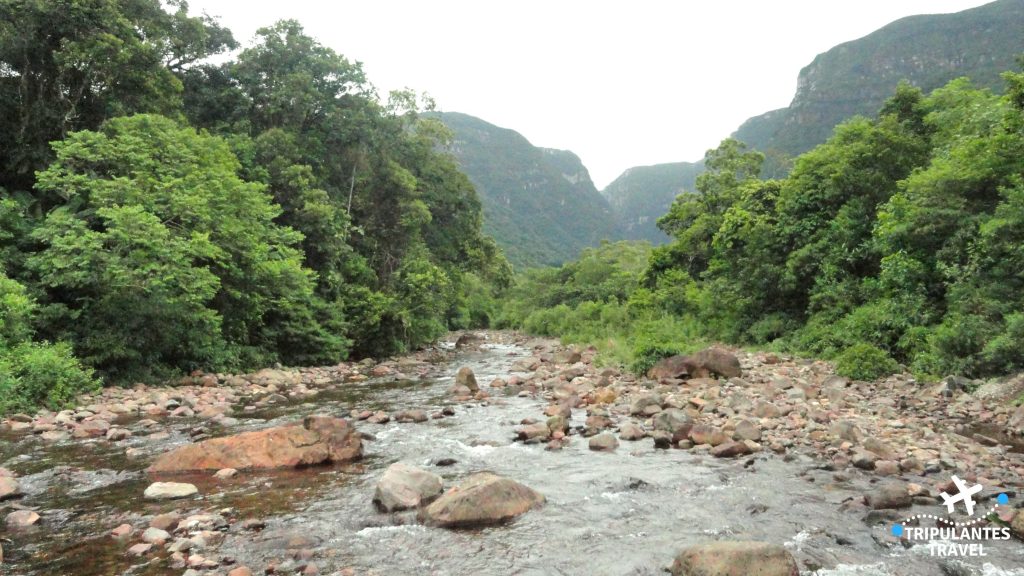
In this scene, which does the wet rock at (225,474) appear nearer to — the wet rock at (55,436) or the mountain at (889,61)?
the wet rock at (55,436)

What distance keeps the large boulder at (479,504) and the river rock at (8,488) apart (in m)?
4.97

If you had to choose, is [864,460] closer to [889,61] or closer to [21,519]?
[21,519]

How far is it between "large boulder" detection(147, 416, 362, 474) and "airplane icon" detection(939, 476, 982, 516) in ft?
25.2

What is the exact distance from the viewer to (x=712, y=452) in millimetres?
9016

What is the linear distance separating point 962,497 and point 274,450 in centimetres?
875

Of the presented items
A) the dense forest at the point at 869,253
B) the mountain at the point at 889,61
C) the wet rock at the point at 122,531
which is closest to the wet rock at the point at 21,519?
the wet rock at the point at 122,531

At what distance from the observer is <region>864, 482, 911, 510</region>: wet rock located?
20.6ft

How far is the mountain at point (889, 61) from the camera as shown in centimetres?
8244

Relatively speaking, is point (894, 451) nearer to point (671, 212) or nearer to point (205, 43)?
point (671, 212)

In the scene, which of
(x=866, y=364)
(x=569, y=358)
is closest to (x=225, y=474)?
(x=866, y=364)

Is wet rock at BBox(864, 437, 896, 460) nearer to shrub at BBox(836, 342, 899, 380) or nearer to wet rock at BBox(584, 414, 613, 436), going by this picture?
wet rock at BBox(584, 414, 613, 436)

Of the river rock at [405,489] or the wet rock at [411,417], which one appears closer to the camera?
the river rock at [405,489]

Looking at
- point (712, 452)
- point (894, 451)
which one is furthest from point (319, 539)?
point (894, 451)

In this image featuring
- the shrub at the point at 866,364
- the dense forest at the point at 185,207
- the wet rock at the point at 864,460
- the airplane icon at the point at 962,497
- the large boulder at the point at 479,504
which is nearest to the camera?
the airplane icon at the point at 962,497
